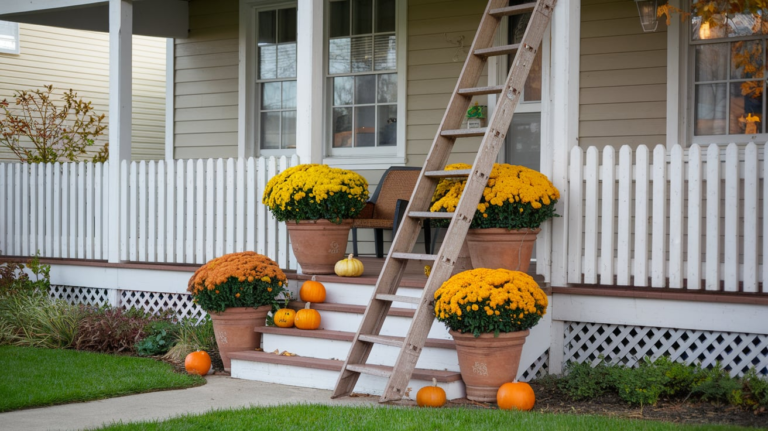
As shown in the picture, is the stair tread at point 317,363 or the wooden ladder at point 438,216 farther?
the stair tread at point 317,363

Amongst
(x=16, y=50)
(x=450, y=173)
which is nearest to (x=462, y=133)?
(x=450, y=173)

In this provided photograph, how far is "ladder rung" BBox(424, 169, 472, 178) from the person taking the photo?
208 inches

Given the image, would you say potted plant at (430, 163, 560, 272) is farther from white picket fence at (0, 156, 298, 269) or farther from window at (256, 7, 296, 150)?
window at (256, 7, 296, 150)

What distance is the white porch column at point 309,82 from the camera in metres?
6.56

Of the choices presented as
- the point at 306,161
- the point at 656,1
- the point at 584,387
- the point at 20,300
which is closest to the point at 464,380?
the point at 584,387

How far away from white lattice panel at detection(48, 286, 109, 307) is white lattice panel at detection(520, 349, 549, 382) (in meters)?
4.19

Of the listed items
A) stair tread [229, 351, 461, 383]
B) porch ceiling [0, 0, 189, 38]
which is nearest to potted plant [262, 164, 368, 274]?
stair tread [229, 351, 461, 383]

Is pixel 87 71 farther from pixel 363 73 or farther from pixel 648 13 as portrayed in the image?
pixel 648 13

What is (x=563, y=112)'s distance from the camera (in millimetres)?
5781

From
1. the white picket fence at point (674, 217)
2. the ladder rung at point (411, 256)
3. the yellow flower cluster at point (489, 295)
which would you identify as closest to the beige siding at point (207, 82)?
the ladder rung at point (411, 256)

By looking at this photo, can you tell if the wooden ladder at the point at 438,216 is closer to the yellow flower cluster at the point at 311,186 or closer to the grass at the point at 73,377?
the yellow flower cluster at the point at 311,186

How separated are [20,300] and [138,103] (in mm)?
7857

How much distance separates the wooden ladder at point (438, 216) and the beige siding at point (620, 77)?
1.92 metres

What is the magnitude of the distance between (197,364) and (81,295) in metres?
2.91
